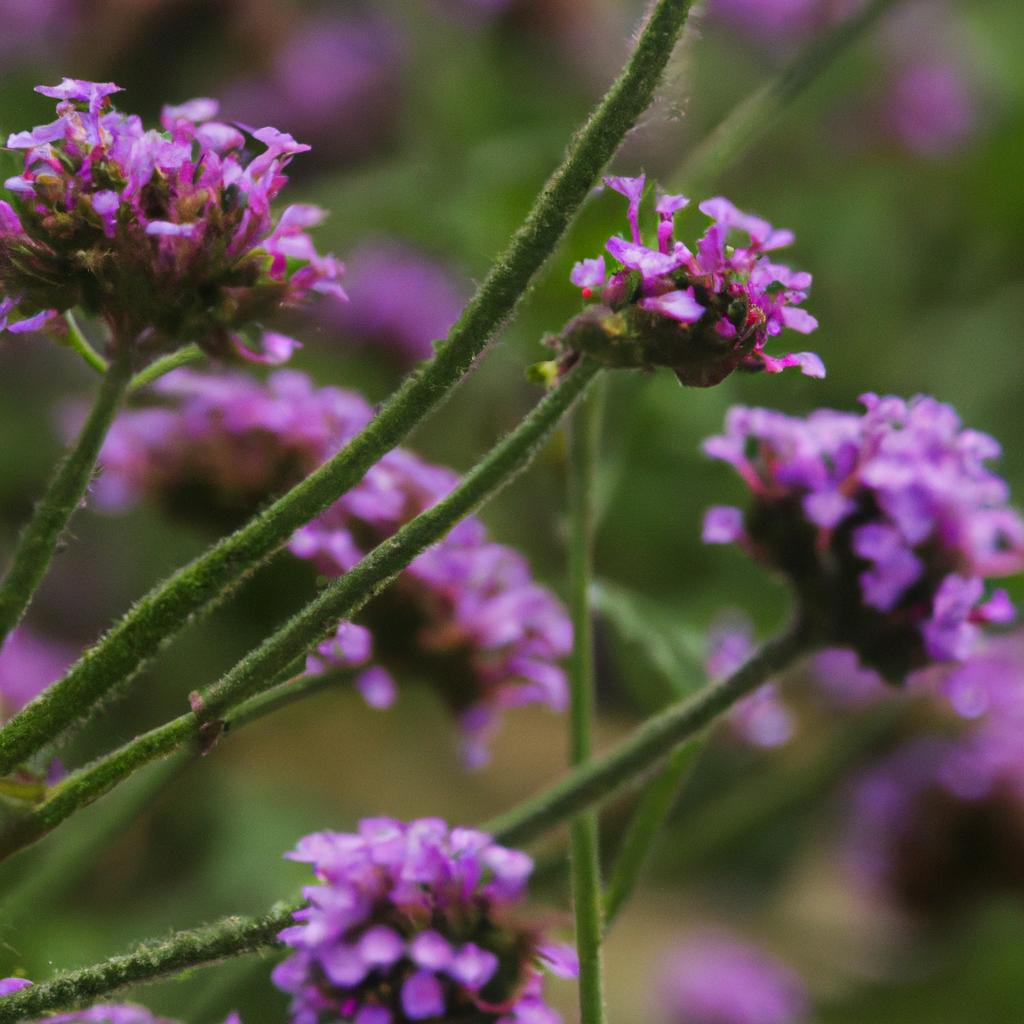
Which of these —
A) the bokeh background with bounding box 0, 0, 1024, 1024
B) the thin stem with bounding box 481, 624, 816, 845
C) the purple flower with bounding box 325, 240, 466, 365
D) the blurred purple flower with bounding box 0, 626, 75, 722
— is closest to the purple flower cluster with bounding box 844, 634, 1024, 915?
the bokeh background with bounding box 0, 0, 1024, 1024

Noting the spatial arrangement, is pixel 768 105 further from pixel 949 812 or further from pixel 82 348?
pixel 949 812

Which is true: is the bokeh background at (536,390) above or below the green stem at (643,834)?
above

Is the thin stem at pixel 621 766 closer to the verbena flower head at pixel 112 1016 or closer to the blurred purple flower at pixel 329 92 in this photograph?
the verbena flower head at pixel 112 1016

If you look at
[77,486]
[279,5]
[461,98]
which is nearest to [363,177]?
[461,98]

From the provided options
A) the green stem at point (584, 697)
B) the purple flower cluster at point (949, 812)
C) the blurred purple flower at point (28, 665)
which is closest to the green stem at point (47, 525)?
the green stem at point (584, 697)

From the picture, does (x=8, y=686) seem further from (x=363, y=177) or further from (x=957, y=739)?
(x=957, y=739)

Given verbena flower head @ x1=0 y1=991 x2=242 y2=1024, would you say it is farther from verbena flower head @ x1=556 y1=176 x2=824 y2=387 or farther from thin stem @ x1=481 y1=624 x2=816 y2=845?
verbena flower head @ x1=556 y1=176 x2=824 y2=387
